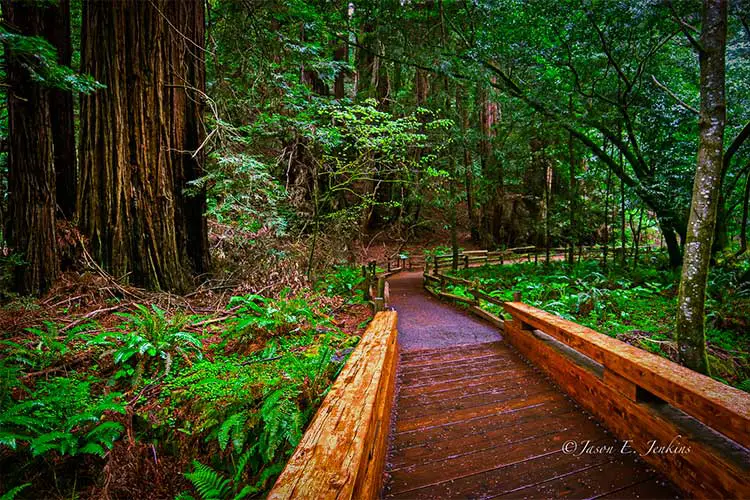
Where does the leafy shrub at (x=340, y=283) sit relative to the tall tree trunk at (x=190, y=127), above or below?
below

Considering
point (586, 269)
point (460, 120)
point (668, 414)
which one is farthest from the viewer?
point (460, 120)

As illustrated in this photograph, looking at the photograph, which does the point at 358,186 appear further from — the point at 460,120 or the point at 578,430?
the point at 578,430

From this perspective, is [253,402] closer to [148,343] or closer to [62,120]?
[148,343]

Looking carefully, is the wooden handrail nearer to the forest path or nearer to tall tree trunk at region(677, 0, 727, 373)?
tall tree trunk at region(677, 0, 727, 373)

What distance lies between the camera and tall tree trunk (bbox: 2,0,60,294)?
18.1ft

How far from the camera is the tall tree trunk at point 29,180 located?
5.52 m

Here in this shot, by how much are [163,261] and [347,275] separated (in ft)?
22.5

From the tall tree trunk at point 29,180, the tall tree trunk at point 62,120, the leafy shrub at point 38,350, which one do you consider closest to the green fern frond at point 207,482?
the leafy shrub at point 38,350

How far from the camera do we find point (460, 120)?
617 inches

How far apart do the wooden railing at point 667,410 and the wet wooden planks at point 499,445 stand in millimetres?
143

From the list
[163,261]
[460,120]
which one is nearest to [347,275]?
[163,261]

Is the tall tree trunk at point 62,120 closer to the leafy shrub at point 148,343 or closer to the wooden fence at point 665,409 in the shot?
the leafy shrub at point 148,343

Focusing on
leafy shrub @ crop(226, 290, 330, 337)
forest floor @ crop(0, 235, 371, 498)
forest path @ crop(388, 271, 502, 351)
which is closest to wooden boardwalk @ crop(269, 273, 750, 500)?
forest floor @ crop(0, 235, 371, 498)

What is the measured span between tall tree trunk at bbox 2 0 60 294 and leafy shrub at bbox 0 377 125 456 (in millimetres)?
2996
